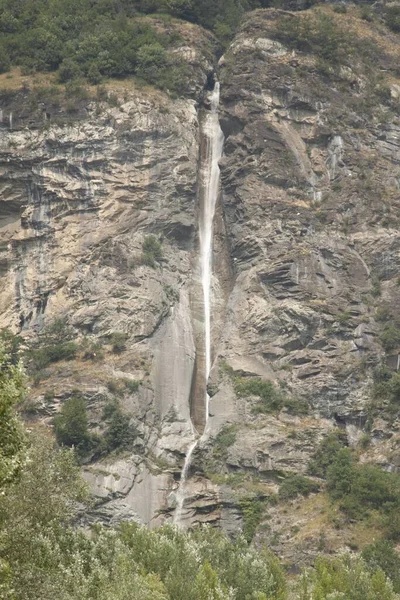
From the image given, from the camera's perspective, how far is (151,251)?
8562 centimetres

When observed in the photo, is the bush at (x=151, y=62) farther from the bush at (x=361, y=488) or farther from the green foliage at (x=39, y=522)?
the green foliage at (x=39, y=522)

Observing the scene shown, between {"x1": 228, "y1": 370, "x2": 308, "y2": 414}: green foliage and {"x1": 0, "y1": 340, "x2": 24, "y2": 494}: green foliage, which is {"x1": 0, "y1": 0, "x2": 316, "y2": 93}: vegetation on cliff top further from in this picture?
{"x1": 0, "y1": 340, "x2": 24, "y2": 494}: green foliage

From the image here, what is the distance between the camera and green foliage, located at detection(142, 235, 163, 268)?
84.8 meters

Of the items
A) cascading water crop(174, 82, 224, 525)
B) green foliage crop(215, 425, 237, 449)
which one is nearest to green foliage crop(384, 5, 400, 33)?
cascading water crop(174, 82, 224, 525)

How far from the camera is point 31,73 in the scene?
96.9 meters

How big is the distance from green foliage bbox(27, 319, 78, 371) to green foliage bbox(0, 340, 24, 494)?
51.9m

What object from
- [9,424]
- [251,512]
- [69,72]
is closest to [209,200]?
[69,72]

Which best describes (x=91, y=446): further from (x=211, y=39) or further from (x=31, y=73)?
→ (x=211, y=39)

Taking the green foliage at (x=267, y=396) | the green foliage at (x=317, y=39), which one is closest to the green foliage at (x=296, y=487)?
the green foliage at (x=267, y=396)

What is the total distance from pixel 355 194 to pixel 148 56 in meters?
23.7

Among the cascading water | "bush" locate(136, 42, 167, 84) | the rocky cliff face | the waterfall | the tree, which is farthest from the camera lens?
"bush" locate(136, 42, 167, 84)

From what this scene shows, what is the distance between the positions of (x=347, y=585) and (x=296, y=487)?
18.9m

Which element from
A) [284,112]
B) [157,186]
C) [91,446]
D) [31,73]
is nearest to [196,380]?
[91,446]

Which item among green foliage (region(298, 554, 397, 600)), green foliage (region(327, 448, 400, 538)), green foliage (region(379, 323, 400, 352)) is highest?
green foliage (region(298, 554, 397, 600))
